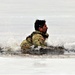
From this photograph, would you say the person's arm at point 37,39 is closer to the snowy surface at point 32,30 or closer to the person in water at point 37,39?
the person in water at point 37,39

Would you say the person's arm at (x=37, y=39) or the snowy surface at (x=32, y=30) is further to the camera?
the person's arm at (x=37, y=39)

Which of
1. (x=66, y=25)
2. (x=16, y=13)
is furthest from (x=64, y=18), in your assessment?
(x=16, y=13)

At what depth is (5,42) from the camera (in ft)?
9.51
